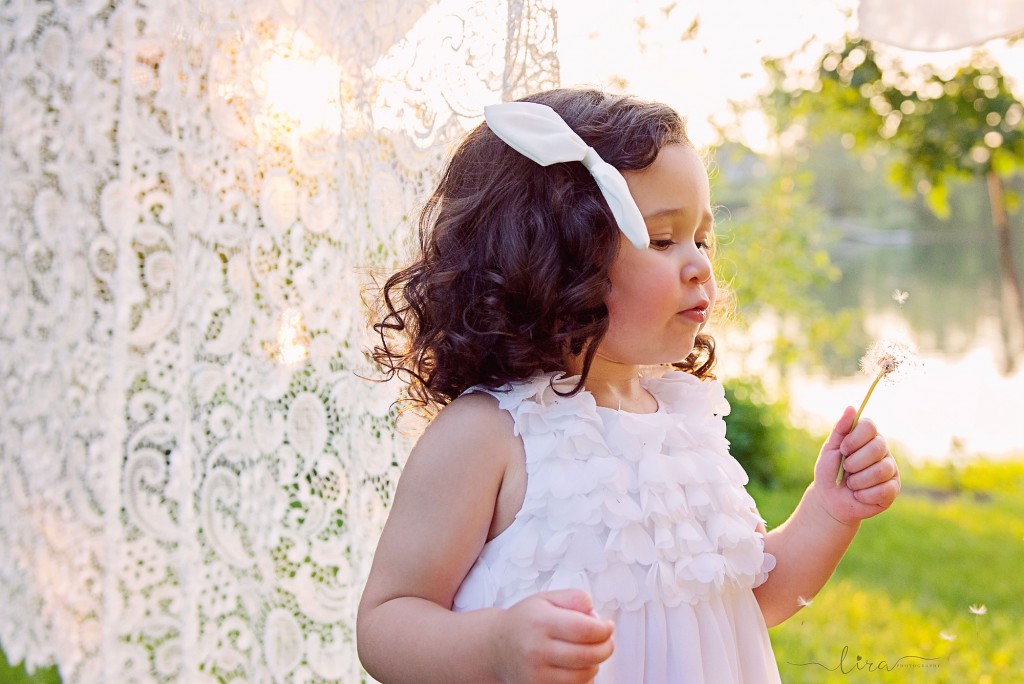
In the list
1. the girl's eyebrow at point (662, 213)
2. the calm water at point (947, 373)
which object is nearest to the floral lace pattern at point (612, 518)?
the girl's eyebrow at point (662, 213)

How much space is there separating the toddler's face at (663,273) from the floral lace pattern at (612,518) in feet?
0.31

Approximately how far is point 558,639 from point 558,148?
536 millimetres

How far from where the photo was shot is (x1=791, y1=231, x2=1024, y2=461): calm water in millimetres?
4552

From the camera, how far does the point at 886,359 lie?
3.58 ft

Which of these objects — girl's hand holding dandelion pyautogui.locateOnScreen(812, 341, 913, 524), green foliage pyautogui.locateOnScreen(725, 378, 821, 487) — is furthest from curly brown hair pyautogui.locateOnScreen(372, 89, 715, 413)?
green foliage pyautogui.locateOnScreen(725, 378, 821, 487)

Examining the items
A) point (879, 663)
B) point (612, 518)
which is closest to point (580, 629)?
point (612, 518)

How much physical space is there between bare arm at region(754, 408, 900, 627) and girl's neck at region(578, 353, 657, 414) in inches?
9.2

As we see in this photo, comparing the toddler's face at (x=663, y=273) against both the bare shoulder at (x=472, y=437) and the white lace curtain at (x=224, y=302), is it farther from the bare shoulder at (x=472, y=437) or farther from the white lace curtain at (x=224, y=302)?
the white lace curtain at (x=224, y=302)

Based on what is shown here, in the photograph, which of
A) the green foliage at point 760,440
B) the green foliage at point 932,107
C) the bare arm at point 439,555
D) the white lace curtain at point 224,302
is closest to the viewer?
the bare arm at point 439,555

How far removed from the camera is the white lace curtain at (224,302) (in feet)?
5.17

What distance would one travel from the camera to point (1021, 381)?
496 cm

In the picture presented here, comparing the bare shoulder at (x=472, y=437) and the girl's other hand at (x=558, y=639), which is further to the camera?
the bare shoulder at (x=472, y=437)

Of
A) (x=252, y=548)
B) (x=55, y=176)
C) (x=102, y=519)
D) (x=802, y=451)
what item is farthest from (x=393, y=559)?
(x=802, y=451)

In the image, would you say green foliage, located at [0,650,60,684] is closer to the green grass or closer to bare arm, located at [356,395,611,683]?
bare arm, located at [356,395,611,683]
